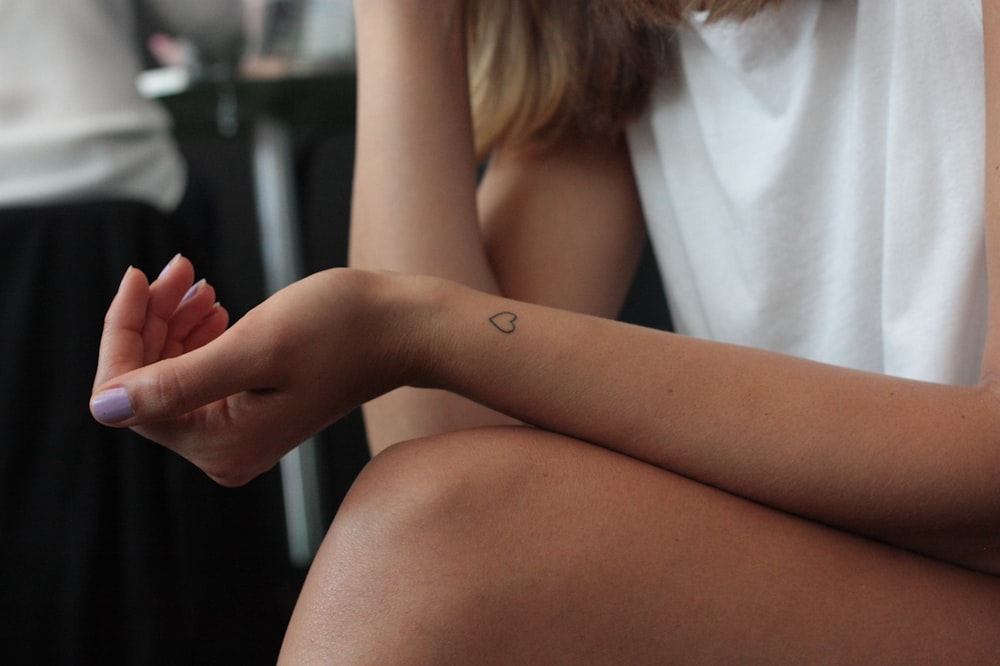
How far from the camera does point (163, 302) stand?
60 cm

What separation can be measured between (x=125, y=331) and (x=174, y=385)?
74mm

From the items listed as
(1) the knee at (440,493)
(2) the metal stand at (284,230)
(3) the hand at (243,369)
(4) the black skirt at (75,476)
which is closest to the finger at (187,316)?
(3) the hand at (243,369)

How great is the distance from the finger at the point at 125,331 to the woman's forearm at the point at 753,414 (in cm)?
16

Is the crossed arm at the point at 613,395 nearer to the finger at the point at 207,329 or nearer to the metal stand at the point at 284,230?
the finger at the point at 207,329

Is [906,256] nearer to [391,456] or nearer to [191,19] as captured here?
[391,456]

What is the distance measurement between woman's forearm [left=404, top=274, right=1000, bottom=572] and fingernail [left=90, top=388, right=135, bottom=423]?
0.16 metres

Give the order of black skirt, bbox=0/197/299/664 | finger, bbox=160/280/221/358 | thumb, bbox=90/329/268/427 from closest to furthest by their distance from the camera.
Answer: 1. thumb, bbox=90/329/268/427
2. finger, bbox=160/280/221/358
3. black skirt, bbox=0/197/299/664

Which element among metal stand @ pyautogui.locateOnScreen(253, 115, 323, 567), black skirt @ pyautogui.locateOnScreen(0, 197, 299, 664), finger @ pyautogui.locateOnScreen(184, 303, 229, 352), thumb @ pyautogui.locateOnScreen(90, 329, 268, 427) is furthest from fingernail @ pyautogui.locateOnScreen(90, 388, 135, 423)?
metal stand @ pyautogui.locateOnScreen(253, 115, 323, 567)

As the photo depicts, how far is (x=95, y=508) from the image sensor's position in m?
1.12

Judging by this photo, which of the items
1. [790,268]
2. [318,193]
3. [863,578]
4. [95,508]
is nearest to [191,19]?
[318,193]

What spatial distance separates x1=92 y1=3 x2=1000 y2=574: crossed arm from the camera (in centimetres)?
55

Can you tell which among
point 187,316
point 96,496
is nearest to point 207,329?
point 187,316

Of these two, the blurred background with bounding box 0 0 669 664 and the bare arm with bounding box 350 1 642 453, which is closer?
the bare arm with bounding box 350 1 642 453

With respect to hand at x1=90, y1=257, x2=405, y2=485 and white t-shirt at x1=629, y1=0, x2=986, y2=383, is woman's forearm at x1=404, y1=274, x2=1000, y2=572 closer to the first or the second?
hand at x1=90, y1=257, x2=405, y2=485
